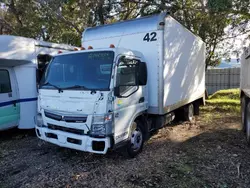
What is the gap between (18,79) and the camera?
641cm

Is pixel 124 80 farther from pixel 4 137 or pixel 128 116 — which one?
pixel 4 137

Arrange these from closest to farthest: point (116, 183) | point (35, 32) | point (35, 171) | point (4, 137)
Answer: point (116, 183) → point (35, 171) → point (4, 137) → point (35, 32)

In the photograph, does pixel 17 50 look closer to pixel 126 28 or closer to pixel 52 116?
pixel 52 116

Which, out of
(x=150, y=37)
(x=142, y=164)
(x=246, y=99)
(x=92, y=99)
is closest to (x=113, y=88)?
(x=92, y=99)

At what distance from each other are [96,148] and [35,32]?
36.8 feet

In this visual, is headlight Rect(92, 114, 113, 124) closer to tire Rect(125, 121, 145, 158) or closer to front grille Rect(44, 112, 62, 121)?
front grille Rect(44, 112, 62, 121)

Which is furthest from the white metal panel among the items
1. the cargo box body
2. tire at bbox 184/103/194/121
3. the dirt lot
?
the dirt lot

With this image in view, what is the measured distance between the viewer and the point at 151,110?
5.36 m

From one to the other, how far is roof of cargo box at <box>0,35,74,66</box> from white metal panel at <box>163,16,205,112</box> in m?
3.81

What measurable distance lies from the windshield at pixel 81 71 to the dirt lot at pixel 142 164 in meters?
1.59

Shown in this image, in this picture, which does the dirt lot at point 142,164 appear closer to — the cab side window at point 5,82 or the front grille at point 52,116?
the front grille at point 52,116

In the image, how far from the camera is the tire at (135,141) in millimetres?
4742

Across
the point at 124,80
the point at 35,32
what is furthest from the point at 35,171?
the point at 35,32

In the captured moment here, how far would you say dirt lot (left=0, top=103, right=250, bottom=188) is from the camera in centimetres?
390
